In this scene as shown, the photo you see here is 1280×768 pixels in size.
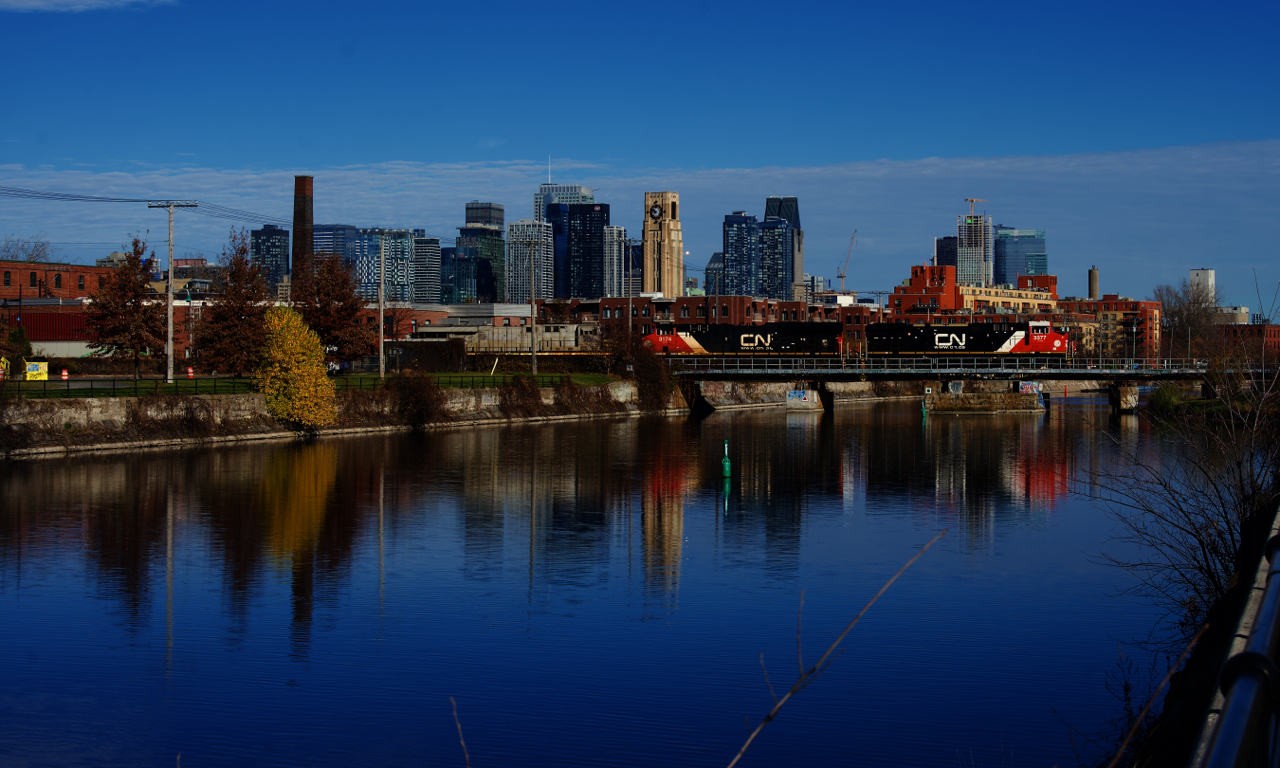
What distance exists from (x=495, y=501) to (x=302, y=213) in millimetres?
95846

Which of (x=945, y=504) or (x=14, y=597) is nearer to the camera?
(x=14, y=597)

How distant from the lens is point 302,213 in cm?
12681

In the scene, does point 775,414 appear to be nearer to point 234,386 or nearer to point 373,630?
point 234,386

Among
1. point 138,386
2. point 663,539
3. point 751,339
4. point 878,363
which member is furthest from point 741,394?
point 663,539

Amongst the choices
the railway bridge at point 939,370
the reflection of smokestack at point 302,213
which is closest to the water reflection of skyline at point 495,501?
the railway bridge at point 939,370

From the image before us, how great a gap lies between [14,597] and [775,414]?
3237 inches

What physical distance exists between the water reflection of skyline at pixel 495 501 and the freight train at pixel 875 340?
37.8 m

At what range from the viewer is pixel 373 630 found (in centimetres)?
2081

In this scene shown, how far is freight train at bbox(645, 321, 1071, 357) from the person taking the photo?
10544 centimetres

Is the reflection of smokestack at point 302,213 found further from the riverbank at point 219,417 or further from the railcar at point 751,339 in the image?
the riverbank at point 219,417

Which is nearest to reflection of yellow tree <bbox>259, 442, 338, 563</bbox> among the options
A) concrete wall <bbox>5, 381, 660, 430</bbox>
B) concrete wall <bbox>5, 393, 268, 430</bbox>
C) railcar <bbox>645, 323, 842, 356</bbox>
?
concrete wall <bbox>5, 393, 268, 430</bbox>

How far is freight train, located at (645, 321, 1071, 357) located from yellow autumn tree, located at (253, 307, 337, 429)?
4903cm

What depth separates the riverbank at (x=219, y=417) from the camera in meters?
51.8

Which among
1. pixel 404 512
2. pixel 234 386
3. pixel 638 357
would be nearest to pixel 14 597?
pixel 404 512
